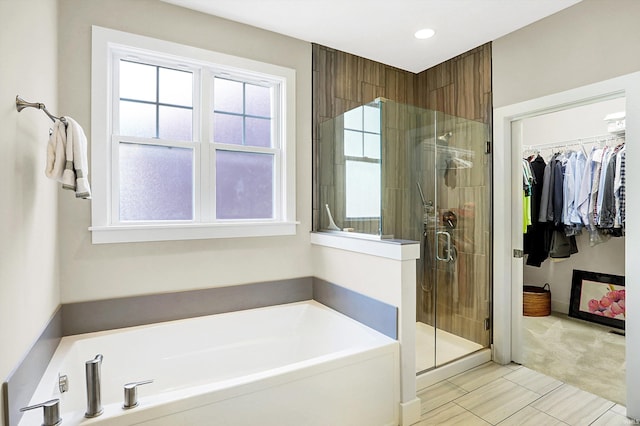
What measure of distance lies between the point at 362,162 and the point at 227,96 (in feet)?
3.80

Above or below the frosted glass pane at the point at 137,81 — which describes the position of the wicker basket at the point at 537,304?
below

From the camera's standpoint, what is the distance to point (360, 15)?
2441 mm

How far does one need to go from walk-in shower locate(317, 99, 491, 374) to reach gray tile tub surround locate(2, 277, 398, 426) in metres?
0.54

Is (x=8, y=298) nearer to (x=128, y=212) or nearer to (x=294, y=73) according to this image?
(x=128, y=212)

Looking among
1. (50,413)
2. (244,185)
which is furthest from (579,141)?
(50,413)

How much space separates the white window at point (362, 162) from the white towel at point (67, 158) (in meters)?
1.67

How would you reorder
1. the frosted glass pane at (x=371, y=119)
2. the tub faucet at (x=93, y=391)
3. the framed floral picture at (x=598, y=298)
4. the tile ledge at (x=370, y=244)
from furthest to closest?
the framed floral picture at (x=598, y=298), the frosted glass pane at (x=371, y=119), the tile ledge at (x=370, y=244), the tub faucet at (x=93, y=391)

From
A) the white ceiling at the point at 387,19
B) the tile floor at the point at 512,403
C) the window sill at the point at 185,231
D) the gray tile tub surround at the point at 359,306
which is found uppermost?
the white ceiling at the point at 387,19

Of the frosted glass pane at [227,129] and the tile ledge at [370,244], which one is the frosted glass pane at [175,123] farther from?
the tile ledge at [370,244]

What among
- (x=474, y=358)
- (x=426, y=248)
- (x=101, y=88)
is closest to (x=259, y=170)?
(x=101, y=88)

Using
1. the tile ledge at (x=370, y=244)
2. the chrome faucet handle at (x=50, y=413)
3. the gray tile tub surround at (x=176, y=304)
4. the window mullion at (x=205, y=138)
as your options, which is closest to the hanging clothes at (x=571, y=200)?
the tile ledge at (x=370, y=244)

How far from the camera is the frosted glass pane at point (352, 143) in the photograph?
8.41 feet

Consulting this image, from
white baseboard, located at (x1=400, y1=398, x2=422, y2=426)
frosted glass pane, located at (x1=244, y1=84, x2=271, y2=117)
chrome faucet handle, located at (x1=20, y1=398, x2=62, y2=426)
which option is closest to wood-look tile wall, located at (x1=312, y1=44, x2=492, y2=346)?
frosted glass pane, located at (x1=244, y1=84, x2=271, y2=117)

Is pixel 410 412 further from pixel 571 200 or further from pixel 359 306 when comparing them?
pixel 571 200
